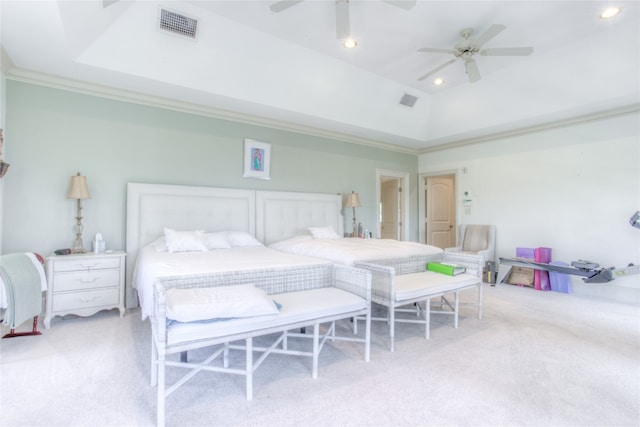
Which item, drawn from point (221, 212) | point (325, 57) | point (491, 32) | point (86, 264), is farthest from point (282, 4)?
point (86, 264)

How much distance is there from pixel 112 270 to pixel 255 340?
1.83 meters

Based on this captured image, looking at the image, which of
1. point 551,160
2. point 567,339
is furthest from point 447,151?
point 567,339

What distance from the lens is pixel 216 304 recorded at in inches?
70.4

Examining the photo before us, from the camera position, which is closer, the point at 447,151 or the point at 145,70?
the point at 145,70

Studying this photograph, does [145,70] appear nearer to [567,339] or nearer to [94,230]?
[94,230]

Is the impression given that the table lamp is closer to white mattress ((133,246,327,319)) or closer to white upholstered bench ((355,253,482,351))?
white mattress ((133,246,327,319))

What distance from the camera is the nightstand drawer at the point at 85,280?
3.07 metres

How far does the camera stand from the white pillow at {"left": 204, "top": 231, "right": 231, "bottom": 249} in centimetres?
380

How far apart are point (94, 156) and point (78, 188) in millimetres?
536

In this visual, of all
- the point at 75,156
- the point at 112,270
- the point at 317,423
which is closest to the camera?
the point at 317,423

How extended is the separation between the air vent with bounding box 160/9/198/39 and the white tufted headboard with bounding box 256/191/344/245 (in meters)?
2.26

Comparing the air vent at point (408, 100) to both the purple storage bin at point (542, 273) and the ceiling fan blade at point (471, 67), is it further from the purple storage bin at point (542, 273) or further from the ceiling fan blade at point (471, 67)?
the purple storage bin at point (542, 273)

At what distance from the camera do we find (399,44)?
149 inches

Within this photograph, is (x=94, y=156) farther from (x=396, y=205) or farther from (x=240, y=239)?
(x=396, y=205)
